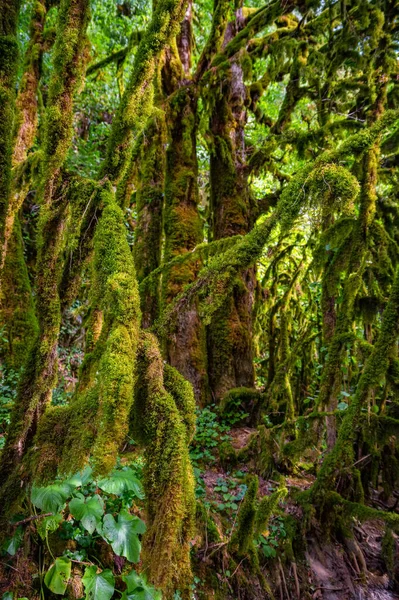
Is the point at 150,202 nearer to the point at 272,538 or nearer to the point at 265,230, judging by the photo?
the point at 265,230

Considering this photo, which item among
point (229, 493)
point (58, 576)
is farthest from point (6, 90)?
point (229, 493)

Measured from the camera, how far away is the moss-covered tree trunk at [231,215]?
19.6ft

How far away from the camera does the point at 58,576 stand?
208 cm

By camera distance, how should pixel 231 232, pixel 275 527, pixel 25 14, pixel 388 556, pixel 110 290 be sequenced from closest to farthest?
1. pixel 110 290
2. pixel 388 556
3. pixel 275 527
4. pixel 231 232
5. pixel 25 14

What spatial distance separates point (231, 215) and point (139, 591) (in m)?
5.34

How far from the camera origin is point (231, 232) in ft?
20.6

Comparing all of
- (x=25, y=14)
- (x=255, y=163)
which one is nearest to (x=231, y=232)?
(x=255, y=163)

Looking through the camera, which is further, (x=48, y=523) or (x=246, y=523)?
(x=246, y=523)

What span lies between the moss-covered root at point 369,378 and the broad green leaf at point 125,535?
199 centimetres

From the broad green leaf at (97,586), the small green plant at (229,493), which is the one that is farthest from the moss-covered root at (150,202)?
the broad green leaf at (97,586)

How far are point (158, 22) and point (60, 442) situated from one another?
2.52 meters

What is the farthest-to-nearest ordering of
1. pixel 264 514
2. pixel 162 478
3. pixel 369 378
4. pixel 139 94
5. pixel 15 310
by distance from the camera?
pixel 15 310 < pixel 264 514 < pixel 369 378 < pixel 139 94 < pixel 162 478

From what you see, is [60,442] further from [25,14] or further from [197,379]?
[25,14]

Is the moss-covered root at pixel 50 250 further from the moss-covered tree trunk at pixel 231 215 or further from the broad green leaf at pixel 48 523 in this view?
the moss-covered tree trunk at pixel 231 215
